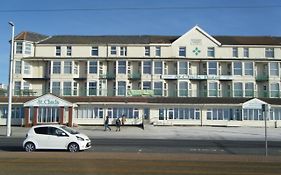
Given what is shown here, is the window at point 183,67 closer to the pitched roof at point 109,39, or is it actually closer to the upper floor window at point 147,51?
the pitched roof at point 109,39

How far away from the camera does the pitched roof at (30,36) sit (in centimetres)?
5294

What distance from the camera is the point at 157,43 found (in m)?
53.5

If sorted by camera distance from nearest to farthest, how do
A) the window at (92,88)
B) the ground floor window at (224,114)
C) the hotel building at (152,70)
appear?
the ground floor window at (224,114), the hotel building at (152,70), the window at (92,88)

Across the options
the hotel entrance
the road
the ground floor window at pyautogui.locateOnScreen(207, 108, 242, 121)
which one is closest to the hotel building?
the ground floor window at pyautogui.locateOnScreen(207, 108, 242, 121)

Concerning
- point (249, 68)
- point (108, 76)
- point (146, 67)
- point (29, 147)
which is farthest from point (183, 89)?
point (29, 147)

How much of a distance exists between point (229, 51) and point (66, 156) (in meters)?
40.7

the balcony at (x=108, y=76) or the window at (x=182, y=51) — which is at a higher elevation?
the window at (x=182, y=51)

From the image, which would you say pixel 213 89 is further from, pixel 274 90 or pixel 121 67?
pixel 121 67

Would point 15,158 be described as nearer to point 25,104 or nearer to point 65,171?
point 65,171

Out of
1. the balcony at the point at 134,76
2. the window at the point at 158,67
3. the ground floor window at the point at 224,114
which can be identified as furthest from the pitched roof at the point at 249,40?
the balcony at the point at 134,76

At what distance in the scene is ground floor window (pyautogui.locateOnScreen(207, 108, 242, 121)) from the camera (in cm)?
4681

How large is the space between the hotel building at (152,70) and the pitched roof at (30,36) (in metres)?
0.21

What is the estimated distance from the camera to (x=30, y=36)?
5428cm

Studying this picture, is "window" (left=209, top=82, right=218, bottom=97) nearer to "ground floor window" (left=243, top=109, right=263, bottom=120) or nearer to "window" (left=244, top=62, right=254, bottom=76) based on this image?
"window" (left=244, top=62, right=254, bottom=76)
